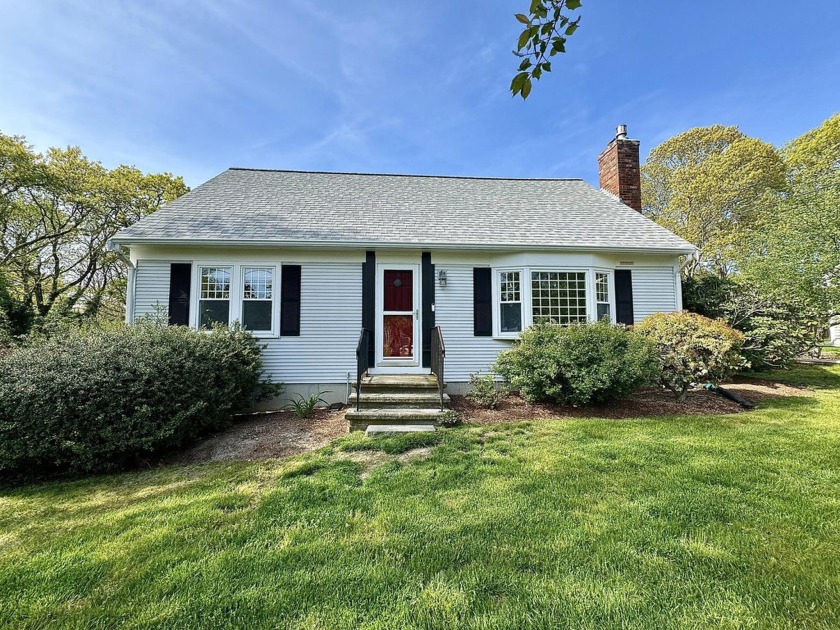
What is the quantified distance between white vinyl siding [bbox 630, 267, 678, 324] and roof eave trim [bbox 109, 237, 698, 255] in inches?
19.5

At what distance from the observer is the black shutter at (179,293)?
7.23 m

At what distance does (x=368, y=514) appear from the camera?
3.01 m

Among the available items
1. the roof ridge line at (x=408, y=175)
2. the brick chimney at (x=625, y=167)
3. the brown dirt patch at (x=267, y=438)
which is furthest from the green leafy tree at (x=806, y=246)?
the brown dirt patch at (x=267, y=438)

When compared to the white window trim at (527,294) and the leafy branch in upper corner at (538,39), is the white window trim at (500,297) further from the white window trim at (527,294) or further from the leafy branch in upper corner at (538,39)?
the leafy branch in upper corner at (538,39)

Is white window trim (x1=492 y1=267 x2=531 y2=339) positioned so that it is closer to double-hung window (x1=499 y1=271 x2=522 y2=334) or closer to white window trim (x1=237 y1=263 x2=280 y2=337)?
double-hung window (x1=499 y1=271 x2=522 y2=334)

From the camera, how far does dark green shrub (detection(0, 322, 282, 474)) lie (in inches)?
160

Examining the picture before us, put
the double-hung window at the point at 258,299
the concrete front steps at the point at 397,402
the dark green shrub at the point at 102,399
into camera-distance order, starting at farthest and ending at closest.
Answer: the double-hung window at the point at 258,299
the concrete front steps at the point at 397,402
the dark green shrub at the point at 102,399

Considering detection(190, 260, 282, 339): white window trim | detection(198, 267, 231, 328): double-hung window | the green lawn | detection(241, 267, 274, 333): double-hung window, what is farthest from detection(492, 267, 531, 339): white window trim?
detection(198, 267, 231, 328): double-hung window

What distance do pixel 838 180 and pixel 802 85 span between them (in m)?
6.85

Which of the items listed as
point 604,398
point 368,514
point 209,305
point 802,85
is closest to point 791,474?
point 604,398

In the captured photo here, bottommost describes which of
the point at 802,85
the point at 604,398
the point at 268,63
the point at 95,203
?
the point at 604,398

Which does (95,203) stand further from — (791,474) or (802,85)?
(802,85)

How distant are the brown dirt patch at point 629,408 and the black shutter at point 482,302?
149 centimetres

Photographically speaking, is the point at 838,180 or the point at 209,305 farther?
the point at 838,180
